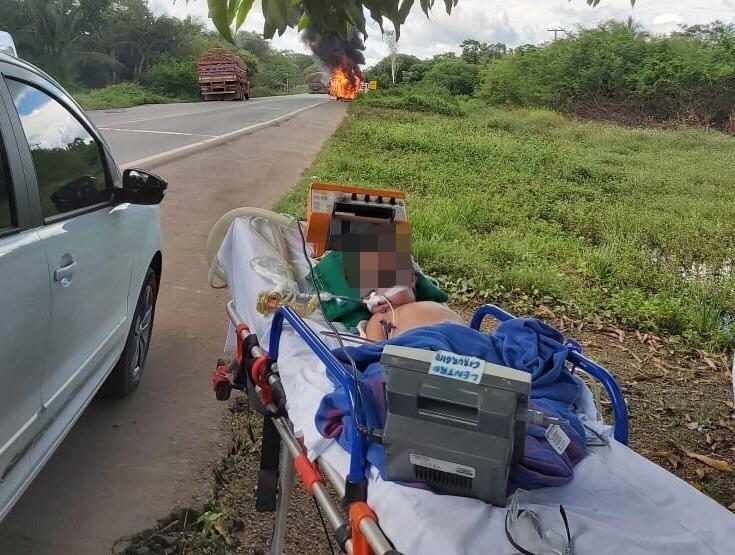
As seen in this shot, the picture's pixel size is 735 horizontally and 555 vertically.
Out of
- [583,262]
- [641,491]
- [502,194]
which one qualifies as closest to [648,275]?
[583,262]

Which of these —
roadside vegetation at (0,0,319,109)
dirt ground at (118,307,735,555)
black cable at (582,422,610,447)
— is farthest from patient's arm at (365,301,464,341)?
roadside vegetation at (0,0,319,109)

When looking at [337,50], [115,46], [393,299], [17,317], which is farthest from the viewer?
[115,46]

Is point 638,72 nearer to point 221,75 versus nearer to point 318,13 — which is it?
point 221,75

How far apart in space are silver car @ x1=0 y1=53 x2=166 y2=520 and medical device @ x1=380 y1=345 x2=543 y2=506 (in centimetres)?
123

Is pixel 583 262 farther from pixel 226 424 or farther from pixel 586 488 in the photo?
pixel 586 488

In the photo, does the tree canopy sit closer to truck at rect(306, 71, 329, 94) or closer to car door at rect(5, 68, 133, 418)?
truck at rect(306, 71, 329, 94)

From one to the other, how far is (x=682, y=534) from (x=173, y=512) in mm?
2051

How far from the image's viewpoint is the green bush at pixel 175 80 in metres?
44.0

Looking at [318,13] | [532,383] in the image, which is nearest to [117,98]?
A: [318,13]

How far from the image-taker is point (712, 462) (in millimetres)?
3719

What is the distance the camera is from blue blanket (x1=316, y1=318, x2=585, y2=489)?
68.9 inches

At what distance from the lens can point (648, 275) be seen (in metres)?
6.70

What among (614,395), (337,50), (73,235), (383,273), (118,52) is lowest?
(614,395)

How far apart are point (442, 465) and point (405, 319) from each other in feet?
4.57
